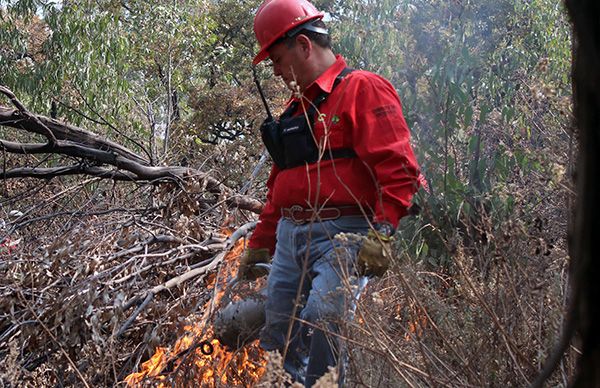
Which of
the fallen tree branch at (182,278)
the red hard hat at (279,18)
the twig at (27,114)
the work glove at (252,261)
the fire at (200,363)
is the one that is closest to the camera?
the red hard hat at (279,18)

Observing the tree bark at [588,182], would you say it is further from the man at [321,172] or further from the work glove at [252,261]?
the work glove at [252,261]

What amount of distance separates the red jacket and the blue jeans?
0.38 feet

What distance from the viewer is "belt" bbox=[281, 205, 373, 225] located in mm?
2846

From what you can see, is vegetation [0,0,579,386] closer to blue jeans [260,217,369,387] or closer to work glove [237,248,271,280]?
blue jeans [260,217,369,387]

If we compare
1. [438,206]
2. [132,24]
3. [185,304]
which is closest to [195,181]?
[185,304]

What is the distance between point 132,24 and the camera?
41.8 ft

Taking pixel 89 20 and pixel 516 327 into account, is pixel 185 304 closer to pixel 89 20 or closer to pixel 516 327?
pixel 516 327

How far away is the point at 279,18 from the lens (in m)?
3.17

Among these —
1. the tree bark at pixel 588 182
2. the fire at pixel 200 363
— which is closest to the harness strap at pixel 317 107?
the fire at pixel 200 363

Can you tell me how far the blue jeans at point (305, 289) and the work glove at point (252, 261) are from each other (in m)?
0.37

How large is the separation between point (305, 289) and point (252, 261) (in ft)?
1.78

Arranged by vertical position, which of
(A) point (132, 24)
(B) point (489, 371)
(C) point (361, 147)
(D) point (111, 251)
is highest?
(C) point (361, 147)

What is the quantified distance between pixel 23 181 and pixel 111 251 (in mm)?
2383

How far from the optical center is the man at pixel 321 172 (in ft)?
8.82
